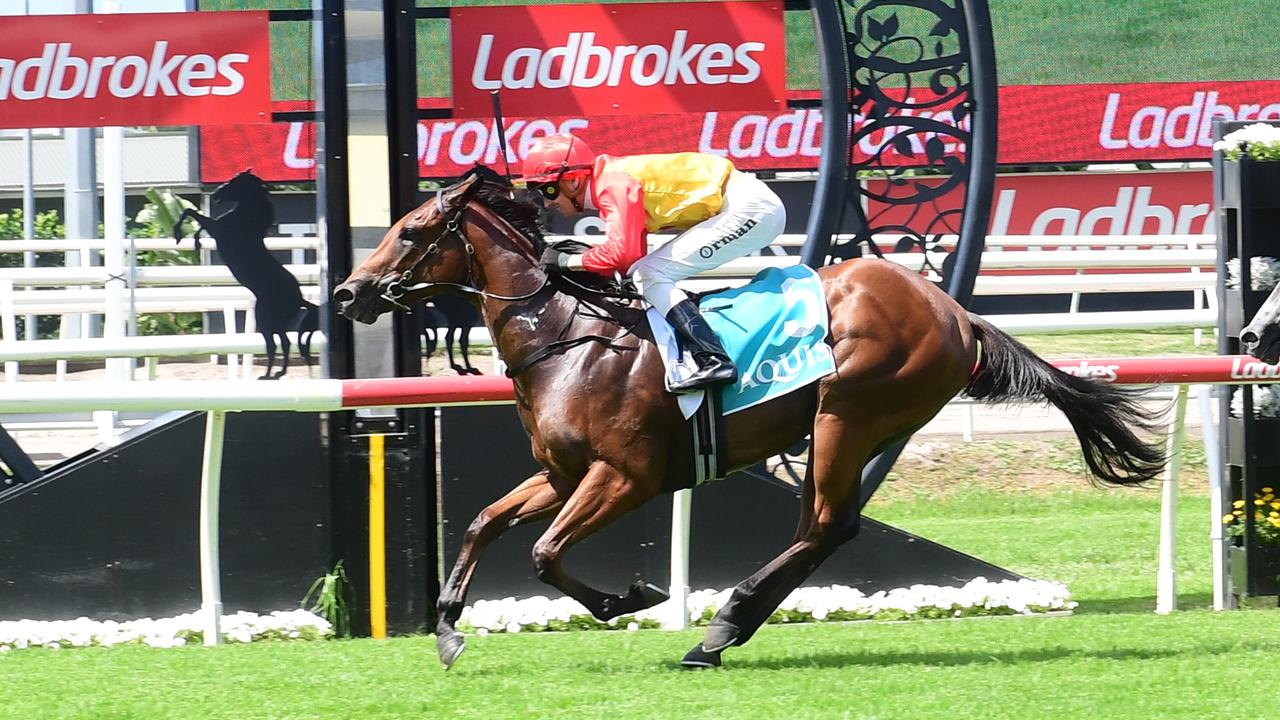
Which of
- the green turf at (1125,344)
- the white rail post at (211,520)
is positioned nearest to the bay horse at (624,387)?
the white rail post at (211,520)

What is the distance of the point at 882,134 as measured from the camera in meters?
6.36

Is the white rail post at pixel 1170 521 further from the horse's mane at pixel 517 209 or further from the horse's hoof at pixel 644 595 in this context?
the horse's mane at pixel 517 209

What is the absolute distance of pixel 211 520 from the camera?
205 inches

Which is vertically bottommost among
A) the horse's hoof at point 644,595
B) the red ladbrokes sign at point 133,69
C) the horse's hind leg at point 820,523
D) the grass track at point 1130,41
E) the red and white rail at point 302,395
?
the horse's hoof at point 644,595

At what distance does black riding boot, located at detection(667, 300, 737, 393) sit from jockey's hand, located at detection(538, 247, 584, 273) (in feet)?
1.23

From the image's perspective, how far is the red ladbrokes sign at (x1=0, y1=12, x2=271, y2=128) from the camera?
568 cm

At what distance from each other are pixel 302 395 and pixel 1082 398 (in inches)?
98.4


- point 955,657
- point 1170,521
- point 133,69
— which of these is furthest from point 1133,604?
point 133,69

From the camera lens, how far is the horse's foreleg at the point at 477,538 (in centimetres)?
450

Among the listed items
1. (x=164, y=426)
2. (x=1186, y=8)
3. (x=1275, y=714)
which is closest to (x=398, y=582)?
(x=164, y=426)

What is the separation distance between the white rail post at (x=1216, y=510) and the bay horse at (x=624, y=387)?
108 centimetres

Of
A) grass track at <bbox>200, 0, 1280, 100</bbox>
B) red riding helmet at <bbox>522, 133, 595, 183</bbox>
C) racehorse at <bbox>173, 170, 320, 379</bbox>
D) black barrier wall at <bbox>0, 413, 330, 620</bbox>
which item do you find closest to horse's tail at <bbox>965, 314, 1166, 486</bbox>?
red riding helmet at <bbox>522, 133, 595, 183</bbox>

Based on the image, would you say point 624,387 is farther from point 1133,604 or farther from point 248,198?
point 1133,604

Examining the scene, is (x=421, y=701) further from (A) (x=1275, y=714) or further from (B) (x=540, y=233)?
(A) (x=1275, y=714)
